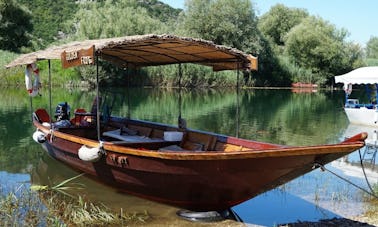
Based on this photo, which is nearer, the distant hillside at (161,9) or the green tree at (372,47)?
the green tree at (372,47)

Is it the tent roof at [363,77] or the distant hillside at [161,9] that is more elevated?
the distant hillside at [161,9]

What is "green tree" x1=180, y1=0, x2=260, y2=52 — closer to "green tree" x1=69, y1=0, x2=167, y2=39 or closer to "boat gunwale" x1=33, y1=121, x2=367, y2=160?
"green tree" x1=69, y1=0, x2=167, y2=39

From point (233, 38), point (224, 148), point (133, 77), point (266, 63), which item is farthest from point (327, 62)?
point (224, 148)

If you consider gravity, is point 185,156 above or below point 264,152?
below

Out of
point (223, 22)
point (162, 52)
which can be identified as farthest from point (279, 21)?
point (162, 52)

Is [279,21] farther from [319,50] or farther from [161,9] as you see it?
Result: [161,9]

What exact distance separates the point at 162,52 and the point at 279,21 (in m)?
59.5

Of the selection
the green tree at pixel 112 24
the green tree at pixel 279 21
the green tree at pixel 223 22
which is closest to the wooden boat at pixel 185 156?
the green tree at pixel 112 24

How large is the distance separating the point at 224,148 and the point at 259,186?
5.72ft

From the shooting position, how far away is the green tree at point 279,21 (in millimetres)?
66188

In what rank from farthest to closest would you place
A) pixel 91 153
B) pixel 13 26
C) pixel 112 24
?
pixel 13 26 < pixel 112 24 < pixel 91 153

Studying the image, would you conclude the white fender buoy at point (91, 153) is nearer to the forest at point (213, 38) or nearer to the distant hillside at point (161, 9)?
the forest at point (213, 38)

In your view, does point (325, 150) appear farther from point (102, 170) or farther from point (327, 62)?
point (327, 62)

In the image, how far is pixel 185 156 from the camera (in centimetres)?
678
